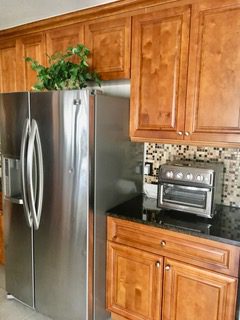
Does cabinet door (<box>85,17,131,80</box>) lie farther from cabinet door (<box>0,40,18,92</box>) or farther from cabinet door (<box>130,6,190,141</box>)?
cabinet door (<box>0,40,18,92</box>)

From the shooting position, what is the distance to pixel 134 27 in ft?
6.22

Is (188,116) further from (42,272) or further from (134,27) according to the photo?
(42,272)

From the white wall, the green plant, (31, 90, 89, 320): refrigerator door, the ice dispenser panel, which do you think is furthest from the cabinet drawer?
the white wall

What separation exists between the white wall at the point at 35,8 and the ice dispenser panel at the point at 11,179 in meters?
1.17

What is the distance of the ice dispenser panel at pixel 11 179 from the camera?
2.15 meters

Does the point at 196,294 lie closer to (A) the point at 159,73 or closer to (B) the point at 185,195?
(B) the point at 185,195

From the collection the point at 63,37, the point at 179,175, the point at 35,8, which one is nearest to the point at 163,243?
the point at 179,175

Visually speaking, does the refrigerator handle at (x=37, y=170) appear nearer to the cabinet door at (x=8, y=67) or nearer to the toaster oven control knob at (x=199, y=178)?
the cabinet door at (x=8, y=67)

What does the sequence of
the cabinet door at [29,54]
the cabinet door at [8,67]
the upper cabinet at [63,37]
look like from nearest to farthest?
the upper cabinet at [63,37], the cabinet door at [29,54], the cabinet door at [8,67]

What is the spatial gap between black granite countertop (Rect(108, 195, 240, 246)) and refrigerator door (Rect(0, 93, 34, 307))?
78 centimetres

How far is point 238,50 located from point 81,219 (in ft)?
4.77

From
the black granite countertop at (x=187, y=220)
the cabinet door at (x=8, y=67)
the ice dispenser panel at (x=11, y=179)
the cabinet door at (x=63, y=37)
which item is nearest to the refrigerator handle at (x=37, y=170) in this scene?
the ice dispenser panel at (x=11, y=179)

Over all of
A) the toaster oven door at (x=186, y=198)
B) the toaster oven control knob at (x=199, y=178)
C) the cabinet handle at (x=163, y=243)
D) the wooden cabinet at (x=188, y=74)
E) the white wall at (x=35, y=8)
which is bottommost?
the cabinet handle at (x=163, y=243)

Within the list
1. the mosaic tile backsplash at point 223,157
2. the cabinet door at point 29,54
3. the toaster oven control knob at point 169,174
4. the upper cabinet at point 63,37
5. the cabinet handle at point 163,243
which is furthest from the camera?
the cabinet door at point 29,54
